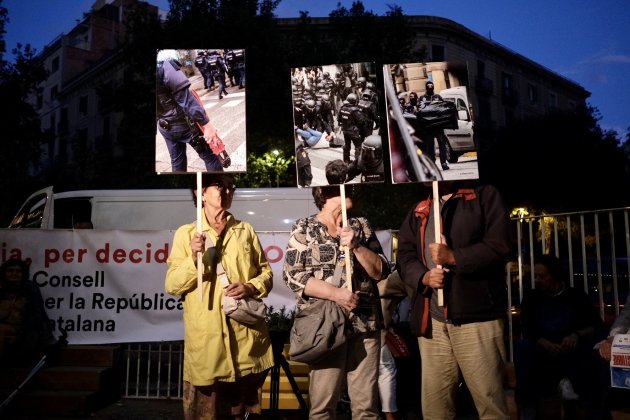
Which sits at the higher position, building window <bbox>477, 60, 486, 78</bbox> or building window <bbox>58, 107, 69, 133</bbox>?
building window <bbox>477, 60, 486, 78</bbox>

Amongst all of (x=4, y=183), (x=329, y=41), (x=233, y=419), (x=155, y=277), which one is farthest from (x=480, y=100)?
(x=233, y=419)

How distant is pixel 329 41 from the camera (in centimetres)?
2266

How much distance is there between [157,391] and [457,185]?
202 inches

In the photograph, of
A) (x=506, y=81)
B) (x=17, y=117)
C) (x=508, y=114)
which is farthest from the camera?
(x=506, y=81)

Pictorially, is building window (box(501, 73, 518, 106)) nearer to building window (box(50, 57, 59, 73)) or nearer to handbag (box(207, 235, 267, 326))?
building window (box(50, 57, 59, 73))

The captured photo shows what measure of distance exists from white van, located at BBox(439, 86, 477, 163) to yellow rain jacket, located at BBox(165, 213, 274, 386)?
1510 millimetres

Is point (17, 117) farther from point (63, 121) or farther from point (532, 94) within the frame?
point (532, 94)

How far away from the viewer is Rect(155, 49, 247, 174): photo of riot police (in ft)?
13.9

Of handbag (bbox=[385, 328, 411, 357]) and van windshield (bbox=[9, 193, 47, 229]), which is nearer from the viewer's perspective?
handbag (bbox=[385, 328, 411, 357])

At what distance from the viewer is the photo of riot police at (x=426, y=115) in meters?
3.88

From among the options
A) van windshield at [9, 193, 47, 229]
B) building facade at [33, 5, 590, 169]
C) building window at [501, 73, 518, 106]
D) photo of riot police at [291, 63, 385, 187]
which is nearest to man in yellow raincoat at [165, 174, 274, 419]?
photo of riot police at [291, 63, 385, 187]

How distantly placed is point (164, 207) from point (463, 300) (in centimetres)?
869

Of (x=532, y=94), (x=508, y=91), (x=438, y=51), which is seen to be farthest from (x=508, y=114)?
(x=438, y=51)

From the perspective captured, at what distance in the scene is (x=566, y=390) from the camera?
5031mm
